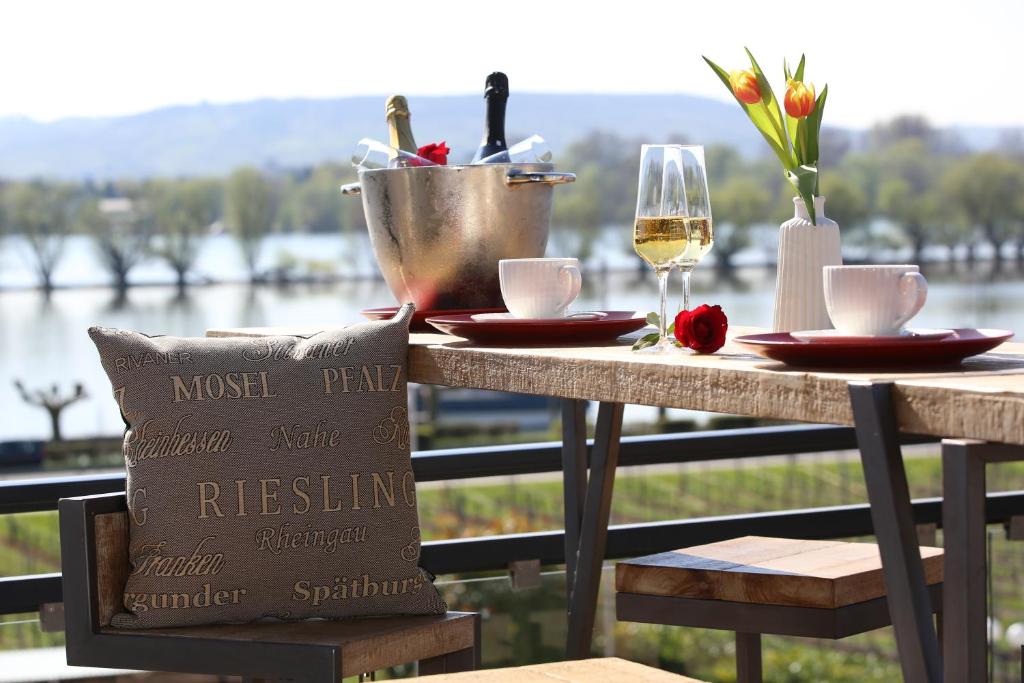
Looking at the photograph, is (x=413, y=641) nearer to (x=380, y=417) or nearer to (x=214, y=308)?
(x=380, y=417)

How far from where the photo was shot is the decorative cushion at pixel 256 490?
5.13ft

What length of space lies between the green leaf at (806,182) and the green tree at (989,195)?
41181mm

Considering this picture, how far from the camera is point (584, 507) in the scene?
2.04 metres

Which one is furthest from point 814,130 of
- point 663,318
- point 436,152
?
point 436,152

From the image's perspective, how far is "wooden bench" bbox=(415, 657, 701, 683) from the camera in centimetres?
116

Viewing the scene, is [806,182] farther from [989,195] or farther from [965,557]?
[989,195]

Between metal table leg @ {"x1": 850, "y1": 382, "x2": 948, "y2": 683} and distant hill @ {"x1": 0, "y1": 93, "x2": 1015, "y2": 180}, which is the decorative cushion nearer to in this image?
metal table leg @ {"x1": 850, "y1": 382, "x2": 948, "y2": 683}

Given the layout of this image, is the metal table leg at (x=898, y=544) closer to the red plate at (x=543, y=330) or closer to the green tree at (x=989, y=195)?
the red plate at (x=543, y=330)

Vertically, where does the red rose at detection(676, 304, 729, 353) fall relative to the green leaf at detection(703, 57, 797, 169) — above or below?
below

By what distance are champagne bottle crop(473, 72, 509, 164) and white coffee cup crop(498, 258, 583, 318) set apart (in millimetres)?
408

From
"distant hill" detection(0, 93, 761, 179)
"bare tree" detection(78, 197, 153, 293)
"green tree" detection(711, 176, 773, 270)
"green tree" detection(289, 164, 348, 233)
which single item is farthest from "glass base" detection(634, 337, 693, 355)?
"bare tree" detection(78, 197, 153, 293)

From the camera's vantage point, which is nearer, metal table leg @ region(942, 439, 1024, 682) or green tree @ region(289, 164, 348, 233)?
metal table leg @ region(942, 439, 1024, 682)

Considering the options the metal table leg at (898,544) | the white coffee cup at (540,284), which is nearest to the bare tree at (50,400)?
the white coffee cup at (540,284)

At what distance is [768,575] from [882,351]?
2.08 feet
